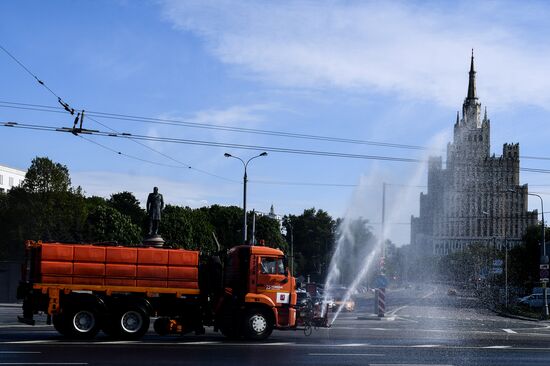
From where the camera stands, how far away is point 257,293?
82.1ft

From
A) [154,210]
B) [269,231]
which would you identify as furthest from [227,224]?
[154,210]

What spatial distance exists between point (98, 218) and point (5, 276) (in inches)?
1128

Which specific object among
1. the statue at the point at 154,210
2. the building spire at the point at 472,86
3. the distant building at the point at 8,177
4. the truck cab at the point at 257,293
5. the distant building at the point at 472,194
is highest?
the building spire at the point at 472,86

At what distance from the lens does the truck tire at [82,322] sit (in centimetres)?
2362

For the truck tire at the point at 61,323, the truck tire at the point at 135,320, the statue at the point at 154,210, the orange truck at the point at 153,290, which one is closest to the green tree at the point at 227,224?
the statue at the point at 154,210

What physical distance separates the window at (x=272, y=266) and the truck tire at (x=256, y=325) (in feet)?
4.33

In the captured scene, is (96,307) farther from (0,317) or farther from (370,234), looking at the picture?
(370,234)

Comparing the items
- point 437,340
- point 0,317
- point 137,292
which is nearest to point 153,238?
point 0,317

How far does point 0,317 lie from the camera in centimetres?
3503

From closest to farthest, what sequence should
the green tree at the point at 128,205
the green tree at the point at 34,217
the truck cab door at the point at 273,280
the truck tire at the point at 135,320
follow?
the truck tire at the point at 135,320
the truck cab door at the point at 273,280
the green tree at the point at 34,217
the green tree at the point at 128,205

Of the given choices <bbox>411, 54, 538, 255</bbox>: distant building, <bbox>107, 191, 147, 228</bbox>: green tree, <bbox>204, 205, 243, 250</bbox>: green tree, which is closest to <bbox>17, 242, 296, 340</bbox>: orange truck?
<bbox>411, 54, 538, 255</bbox>: distant building

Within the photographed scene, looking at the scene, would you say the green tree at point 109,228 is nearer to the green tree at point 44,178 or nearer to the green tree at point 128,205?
the green tree at point 44,178

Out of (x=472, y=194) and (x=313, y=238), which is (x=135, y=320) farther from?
(x=313, y=238)

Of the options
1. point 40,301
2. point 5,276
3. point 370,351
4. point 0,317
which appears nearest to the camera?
point 370,351
